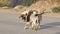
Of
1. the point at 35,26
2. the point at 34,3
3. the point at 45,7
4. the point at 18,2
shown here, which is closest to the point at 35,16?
the point at 35,26

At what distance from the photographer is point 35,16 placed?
11477 millimetres

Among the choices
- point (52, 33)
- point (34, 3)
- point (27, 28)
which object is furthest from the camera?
point (34, 3)

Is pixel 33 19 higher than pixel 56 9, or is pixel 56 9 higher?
pixel 33 19

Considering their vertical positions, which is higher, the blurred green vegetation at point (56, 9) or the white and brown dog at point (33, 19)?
the white and brown dog at point (33, 19)

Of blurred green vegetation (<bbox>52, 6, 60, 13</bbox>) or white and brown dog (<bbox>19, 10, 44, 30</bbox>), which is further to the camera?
blurred green vegetation (<bbox>52, 6, 60, 13</bbox>)

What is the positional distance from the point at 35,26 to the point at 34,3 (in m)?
12.2

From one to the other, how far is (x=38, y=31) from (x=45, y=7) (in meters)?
9.90

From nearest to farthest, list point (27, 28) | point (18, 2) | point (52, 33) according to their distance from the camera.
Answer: point (52, 33) < point (27, 28) < point (18, 2)

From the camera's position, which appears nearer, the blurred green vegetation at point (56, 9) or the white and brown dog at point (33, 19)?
the white and brown dog at point (33, 19)

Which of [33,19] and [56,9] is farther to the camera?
[56,9]

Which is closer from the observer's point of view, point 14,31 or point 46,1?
point 14,31

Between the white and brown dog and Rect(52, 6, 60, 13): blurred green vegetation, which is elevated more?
the white and brown dog

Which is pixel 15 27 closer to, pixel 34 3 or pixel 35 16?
pixel 35 16

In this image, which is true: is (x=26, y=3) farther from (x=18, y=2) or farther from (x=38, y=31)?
(x=38, y=31)
